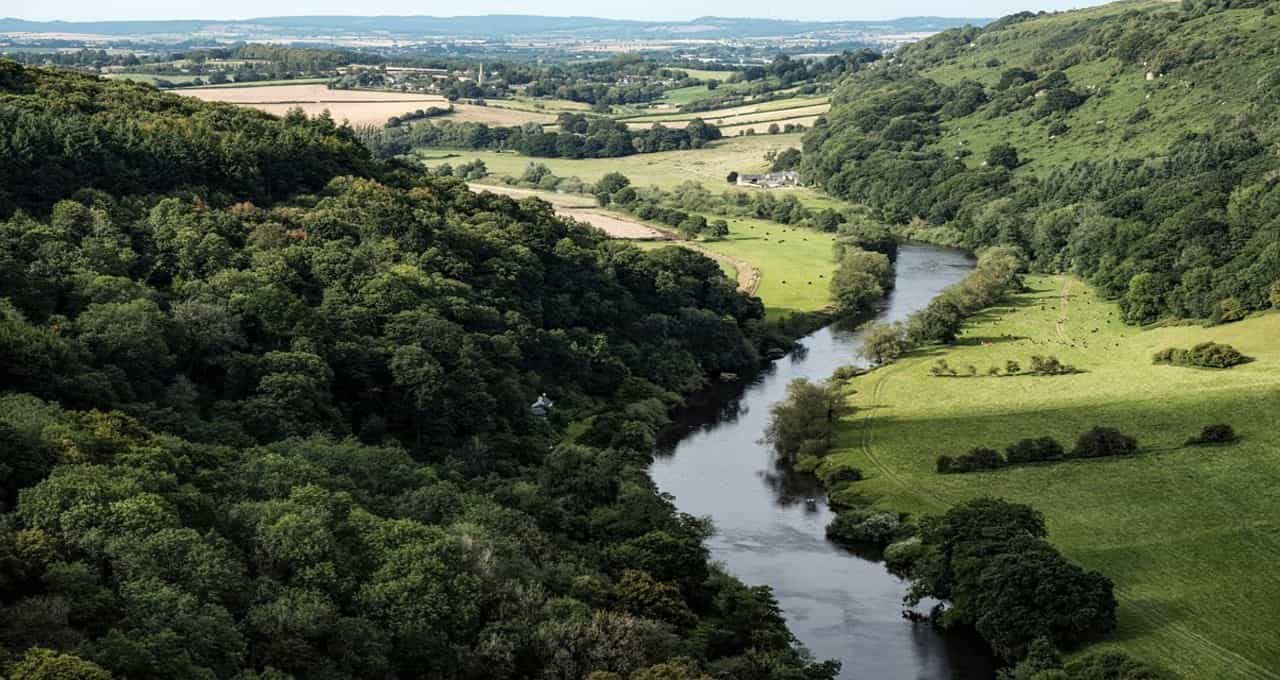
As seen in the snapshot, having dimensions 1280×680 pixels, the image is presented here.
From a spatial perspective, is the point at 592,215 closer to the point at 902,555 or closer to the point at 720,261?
the point at 720,261

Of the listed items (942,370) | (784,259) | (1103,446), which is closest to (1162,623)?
(1103,446)

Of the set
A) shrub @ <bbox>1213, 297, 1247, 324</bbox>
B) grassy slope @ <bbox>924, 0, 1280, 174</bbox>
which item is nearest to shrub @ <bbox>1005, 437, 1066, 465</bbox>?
shrub @ <bbox>1213, 297, 1247, 324</bbox>

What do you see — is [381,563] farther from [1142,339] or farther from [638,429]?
[1142,339]

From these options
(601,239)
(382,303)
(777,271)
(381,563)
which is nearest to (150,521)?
(381,563)

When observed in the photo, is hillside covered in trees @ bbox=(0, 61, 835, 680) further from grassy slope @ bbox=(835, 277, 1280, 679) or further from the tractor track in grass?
grassy slope @ bbox=(835, 277, 1280, 679)

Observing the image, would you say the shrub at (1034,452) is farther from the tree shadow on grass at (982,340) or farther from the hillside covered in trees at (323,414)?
the tree shadow on grass at (982,340)
